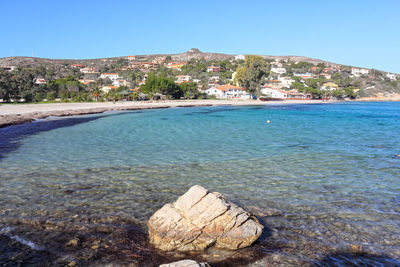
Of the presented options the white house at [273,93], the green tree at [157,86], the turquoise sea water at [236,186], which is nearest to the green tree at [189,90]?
the green tree at [157,86]

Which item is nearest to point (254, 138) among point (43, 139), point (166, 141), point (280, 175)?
point (166, 141)

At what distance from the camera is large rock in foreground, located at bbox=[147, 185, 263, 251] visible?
6.30 meters

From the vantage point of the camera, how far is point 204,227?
251 inches

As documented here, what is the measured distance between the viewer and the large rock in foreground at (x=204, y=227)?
6.30 meters

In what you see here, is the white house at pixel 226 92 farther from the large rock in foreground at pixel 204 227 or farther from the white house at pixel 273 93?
the large rock in foreground at pixel 204 227

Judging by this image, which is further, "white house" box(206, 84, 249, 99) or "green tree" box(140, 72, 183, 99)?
"white house" box(206, 84, 249, 99)

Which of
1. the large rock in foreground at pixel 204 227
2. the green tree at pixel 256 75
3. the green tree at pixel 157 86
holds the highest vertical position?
the green tree at pixel 256 75

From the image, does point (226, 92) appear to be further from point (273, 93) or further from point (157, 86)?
point (157, 86)

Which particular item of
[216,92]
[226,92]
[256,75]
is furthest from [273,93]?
[256,75]

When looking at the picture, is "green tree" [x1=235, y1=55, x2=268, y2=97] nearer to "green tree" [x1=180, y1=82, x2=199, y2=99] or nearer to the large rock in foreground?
"green tree" [x1=180, y1=82, x2=199, y2=99]

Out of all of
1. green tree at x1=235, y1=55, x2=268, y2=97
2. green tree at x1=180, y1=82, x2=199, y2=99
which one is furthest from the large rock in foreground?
green tree at x1=235, y1=55, x2=268, y2=97

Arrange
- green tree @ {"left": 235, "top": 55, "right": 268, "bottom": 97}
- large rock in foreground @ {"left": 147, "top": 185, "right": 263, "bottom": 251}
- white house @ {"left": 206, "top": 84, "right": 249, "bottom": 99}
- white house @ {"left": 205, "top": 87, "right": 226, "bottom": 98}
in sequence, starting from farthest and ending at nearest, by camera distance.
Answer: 1. white house @ {"left": 206, "top": 84, "right": 249, "bottom": 99}
2. white house @ {"left": 205, "top": 87, "right": 226, "bottom": 98}
3. green tree @ {"left": 235, "top": 55, "right": 268, "bottom": 97}
4. large rock in foreground @ {"left": 147, "top": 185, "right": 263, "bottom": 251}

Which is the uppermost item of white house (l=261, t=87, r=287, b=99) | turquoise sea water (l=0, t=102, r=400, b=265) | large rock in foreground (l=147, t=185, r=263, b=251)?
white house (l=261, t=87, r=287, b=99)

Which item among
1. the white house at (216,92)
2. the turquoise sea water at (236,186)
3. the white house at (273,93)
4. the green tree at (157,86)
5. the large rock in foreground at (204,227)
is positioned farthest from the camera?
the white house at (273,93)
